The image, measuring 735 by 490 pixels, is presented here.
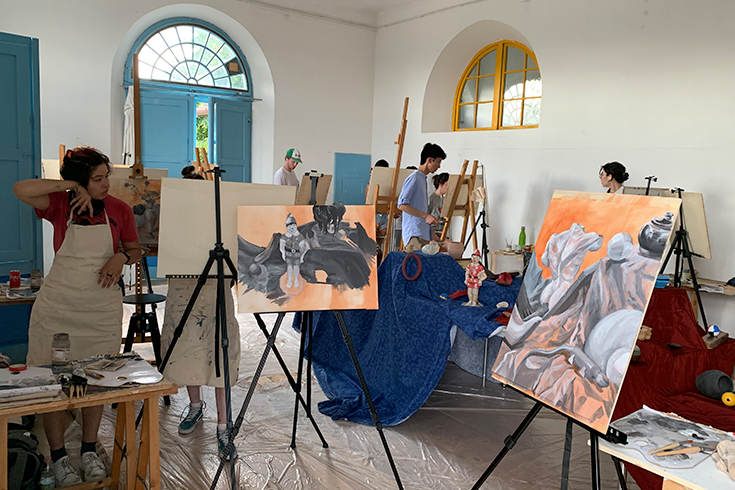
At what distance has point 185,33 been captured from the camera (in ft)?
23.3

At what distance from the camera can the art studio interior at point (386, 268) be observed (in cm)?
176

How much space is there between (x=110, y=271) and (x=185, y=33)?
5.60m

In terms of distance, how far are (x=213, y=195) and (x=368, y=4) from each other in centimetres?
607

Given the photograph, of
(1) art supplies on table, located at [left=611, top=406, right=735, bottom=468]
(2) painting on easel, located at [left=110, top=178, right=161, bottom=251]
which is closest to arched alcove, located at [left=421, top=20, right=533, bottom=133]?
(2) painting on easel, located at [left=110, top=178, right=161, bottom=251]

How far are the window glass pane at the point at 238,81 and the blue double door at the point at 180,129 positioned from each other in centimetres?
23

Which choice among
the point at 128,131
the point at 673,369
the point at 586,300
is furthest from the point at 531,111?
the point at 586,300

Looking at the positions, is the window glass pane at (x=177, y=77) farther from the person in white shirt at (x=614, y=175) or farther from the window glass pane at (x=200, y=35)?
the person in white shirt at (x=614, y=175)

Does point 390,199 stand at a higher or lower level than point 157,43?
lower

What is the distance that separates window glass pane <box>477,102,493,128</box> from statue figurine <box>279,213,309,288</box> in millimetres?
4994

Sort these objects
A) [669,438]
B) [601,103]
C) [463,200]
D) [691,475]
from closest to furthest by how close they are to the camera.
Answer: [691,475], [669,438], [601,103], [463,200]

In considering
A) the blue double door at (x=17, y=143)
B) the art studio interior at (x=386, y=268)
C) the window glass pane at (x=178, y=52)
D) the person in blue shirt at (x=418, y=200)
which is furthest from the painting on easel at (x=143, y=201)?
the window glass pane at (x=178, y=52)

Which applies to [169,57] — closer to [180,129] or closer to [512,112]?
[180,129]

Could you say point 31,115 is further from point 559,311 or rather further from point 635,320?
point 635,320

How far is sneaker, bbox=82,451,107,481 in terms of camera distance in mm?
2182
